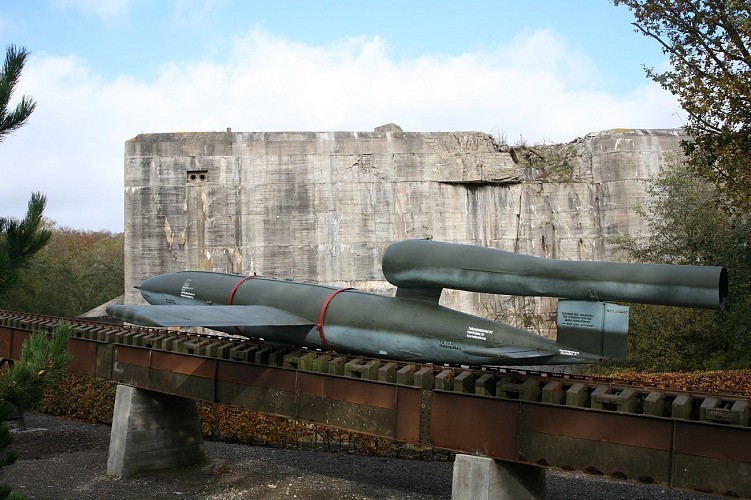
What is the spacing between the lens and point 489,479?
30.9 ft

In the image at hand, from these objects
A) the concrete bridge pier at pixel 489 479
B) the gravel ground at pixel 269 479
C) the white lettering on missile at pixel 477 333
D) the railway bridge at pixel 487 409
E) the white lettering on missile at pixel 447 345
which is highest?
the white lettering on missile at pixel 477 333

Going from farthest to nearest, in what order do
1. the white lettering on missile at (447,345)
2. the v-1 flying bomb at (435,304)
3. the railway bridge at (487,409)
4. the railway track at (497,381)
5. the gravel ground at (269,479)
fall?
the gravel ground at (269,479) → the white lettering on missile at (447,345) → the v-1 flying bomb at (435,304) → the railway track at (497,381) → the railway bridge at (487,409)

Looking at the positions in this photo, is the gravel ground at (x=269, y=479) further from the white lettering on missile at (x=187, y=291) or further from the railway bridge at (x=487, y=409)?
the white lettering on missile at (x=187, y=291)

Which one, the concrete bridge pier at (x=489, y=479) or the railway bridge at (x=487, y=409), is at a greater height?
the railway bridge at (x=487, y=409)

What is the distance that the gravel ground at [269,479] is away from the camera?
14.2m

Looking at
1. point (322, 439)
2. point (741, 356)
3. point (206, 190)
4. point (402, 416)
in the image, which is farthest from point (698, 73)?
point (206, 190)

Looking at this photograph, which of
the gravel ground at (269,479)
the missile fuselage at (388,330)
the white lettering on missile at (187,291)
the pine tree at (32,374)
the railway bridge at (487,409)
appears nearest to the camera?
the railway bridge at (487,409)

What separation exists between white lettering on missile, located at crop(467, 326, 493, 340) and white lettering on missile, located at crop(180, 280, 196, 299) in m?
7.09

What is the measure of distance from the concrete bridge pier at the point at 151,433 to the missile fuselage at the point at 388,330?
2.80 meters

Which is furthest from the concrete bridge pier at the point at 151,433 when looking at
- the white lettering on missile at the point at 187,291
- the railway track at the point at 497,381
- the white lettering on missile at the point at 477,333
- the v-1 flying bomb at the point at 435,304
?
the white lettering on missile at the point at 477,333

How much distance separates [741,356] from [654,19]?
11716 millimetres

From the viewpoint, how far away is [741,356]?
22.8 m

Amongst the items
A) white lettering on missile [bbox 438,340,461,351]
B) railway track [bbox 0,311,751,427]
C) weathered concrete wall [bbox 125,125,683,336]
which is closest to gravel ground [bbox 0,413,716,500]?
railway track [bbox 0,311,751,427]

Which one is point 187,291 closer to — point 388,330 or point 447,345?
point 388,330
